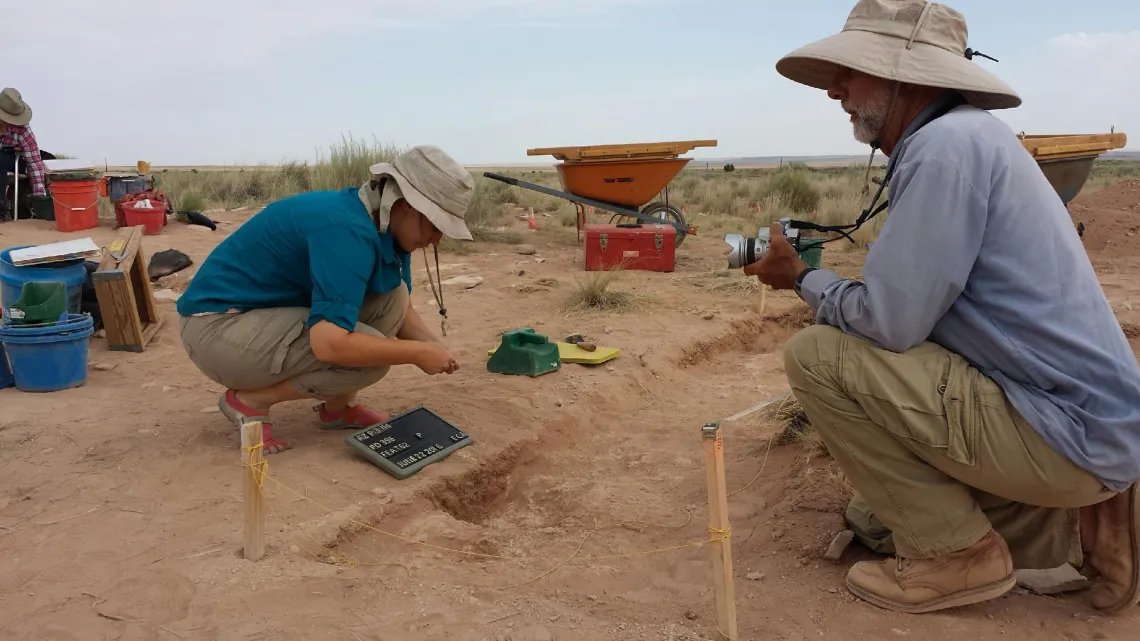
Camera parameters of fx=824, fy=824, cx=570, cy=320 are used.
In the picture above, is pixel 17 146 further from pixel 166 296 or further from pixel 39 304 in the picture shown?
pixel 39 304

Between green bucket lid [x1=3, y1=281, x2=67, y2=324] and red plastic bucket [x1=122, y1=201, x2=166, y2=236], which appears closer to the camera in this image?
green bucket lid [x1=3, y1=281, x2=67, y2=324]

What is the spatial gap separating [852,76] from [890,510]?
1266mm

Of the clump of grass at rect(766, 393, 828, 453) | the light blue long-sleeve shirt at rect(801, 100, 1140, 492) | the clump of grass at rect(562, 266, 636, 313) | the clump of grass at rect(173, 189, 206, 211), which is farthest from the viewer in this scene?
the clump of grass at rect(173, 189, 206, 211)

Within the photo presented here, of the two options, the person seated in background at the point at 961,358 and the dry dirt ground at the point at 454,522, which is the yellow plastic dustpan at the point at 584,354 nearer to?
the dry dirt ground at the point at 454,522

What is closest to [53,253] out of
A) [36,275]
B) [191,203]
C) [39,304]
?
[36,275]

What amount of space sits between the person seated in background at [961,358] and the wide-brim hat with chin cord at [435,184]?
1.38 metres

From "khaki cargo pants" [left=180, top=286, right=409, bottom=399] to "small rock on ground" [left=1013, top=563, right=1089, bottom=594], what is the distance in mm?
2476

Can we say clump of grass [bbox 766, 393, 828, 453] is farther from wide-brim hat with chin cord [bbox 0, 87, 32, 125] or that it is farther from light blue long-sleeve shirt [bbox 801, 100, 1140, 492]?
wide-brim hat with chin cord [bbox 0, 87, 32, 125]

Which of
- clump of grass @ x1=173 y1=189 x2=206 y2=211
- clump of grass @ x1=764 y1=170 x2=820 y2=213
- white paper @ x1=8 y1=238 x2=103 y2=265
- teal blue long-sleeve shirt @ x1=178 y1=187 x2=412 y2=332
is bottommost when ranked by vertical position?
clump of grass @ x1=764 y1=170 x2=820 y2=213

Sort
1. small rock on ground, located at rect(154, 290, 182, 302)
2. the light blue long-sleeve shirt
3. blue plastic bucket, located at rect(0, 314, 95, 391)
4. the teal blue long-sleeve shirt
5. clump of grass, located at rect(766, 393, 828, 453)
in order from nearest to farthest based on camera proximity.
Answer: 1. the light blue long-sleeve shirt
2. the teal blue long-sleeve shirt
3. clump of grass, located at rect(766, 393, 828, 453)
4. blue plastic bucket, located at rect(0, 314, 95, 391)
5. small rock on ground, located at rect(154, 290, 182, 302)

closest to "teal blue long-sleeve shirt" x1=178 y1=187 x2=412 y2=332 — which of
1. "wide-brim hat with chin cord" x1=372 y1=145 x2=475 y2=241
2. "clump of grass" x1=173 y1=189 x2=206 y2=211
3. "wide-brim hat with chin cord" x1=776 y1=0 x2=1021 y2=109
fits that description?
"wide-brim hat with chin cord" x1=372 y1=145 x2=475 y2=241

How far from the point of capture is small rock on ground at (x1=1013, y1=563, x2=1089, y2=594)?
247 cm

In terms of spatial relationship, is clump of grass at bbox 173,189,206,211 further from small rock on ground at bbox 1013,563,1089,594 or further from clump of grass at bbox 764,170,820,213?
small rock on ground at bbox 1013,563,1089,594

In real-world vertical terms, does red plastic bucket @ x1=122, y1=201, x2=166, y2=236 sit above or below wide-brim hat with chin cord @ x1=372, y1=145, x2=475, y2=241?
below
